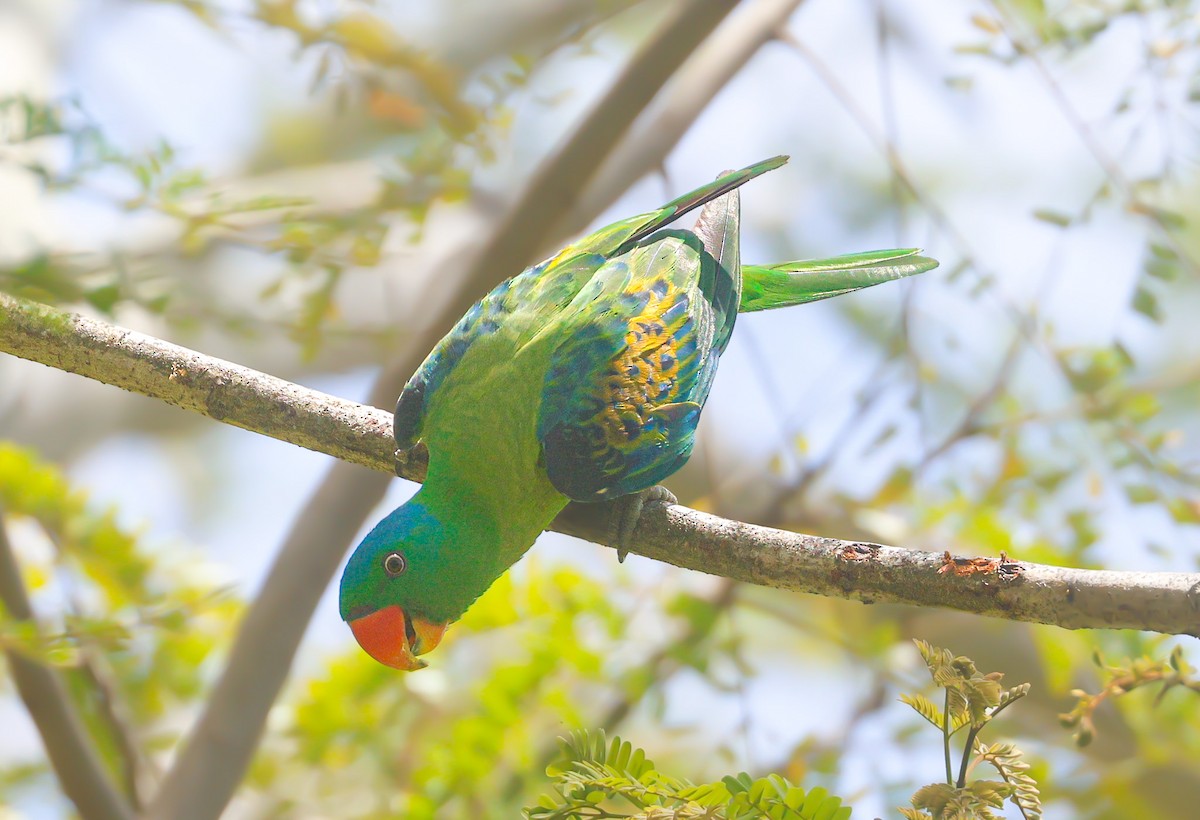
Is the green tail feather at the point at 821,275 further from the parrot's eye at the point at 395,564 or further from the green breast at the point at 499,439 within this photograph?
the parrot's eye at the point at 395,564

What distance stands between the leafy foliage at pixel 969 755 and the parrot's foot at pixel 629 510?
104 centimetres

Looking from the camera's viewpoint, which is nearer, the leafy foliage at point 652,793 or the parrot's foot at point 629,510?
the leafy foliage at point 652,793

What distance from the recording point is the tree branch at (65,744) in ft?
8.34

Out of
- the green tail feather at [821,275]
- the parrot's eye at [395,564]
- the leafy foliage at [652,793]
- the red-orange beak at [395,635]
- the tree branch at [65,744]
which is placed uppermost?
the green tail feather at [821,275]

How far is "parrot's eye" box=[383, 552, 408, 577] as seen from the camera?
2.47 m

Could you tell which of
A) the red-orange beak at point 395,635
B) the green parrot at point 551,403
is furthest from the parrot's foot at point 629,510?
the red-orange beak at point 395,635

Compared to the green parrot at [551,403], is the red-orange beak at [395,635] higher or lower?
lower

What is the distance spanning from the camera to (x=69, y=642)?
7.93 ft

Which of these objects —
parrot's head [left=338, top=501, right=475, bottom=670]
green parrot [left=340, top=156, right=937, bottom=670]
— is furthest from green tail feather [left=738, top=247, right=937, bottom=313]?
parrot's head [left=338, top=501, right=475, bottom=670]

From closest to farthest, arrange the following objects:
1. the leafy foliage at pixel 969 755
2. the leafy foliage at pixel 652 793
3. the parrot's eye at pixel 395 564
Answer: the leafy foliage at pixel 969 755 < the leafy foliage at pixel 652 793 < the parrot's eye at pixel 395 564

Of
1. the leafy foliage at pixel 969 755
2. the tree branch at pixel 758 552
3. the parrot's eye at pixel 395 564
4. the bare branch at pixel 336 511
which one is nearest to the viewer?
the leafy foliage at pixel 969 755

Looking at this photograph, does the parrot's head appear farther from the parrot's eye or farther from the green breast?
the green breast

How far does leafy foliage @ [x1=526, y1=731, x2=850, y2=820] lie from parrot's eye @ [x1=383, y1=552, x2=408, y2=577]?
90cm

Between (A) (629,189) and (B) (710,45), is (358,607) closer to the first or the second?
(A) (629,189)
